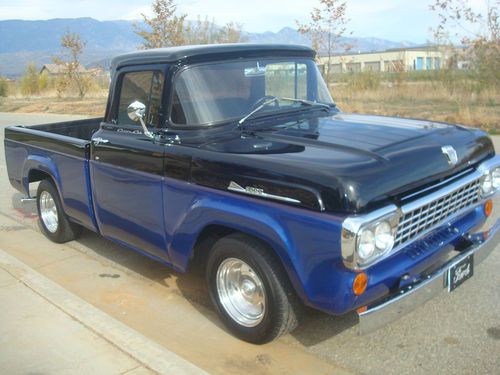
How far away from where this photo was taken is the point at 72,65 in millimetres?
31031

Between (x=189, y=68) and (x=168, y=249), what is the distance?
135 cm

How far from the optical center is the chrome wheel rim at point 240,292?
140 inches

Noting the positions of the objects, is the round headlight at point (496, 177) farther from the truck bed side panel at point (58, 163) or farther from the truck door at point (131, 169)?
the truck bed side panel at point (58, 163)

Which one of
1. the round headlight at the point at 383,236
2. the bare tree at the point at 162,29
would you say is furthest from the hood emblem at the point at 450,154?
→ the bare tree at the point at 162,29

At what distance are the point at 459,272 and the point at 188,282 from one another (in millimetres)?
2308

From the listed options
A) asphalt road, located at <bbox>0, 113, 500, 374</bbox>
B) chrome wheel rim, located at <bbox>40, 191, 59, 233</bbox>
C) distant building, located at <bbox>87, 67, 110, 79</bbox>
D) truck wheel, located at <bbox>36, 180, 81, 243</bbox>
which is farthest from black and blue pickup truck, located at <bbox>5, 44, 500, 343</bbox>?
distant building, located at <bbox>87, 67, 110, 79</bbox>

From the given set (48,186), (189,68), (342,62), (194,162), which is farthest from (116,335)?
A: (342,62)

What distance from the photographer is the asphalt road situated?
333 centimetres

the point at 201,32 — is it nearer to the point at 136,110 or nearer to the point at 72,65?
the point at 72,65

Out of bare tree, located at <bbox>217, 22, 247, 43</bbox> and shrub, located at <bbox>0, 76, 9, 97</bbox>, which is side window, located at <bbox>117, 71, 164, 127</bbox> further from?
shrub, located at <bbox>0, 76, 9, 97</bbox>

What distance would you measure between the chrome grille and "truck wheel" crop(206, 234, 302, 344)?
76 centimetres

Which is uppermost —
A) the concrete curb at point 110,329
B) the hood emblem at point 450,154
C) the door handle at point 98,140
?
the door handle at point 98,140

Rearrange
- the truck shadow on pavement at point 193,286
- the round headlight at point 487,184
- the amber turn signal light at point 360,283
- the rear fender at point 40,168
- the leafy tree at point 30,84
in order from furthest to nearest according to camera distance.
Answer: the leafy tree at point 30,84 < the rear fender at point 40,168 < the round headlight at point 487,184 < the truck shadow on pavement at point 193,286 < the amber turn signal light at point 360,283

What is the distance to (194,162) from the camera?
363 centimetres
